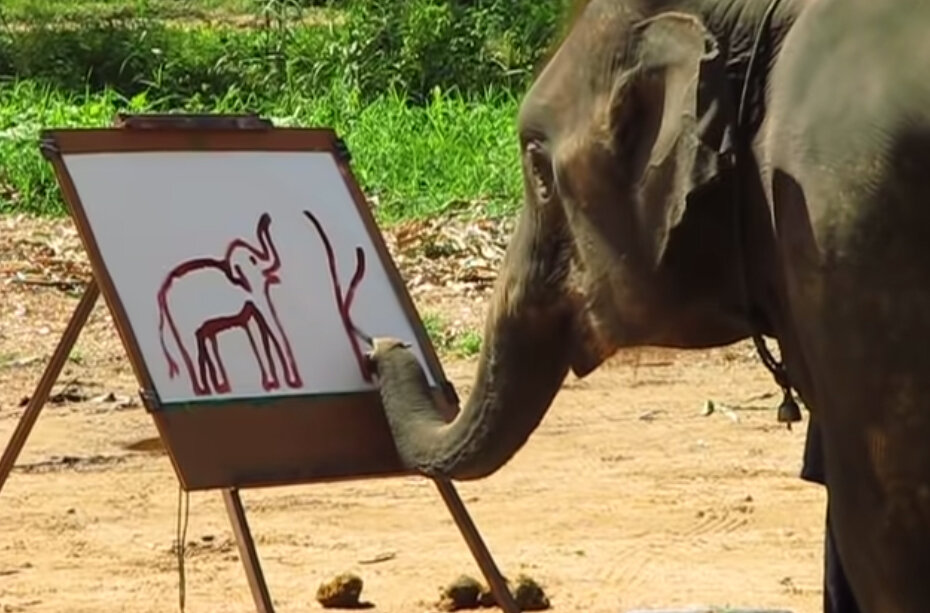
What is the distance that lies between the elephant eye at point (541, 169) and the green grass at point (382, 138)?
6134mm

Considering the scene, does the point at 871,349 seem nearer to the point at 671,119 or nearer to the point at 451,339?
the point at 671,119

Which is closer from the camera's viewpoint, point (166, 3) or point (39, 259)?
point (39, 259)

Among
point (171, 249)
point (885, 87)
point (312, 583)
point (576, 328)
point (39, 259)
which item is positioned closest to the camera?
point (885, 87)

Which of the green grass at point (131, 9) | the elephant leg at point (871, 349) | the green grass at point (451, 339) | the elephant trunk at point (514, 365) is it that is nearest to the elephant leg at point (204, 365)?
the elephant trunk at point (514, 365)

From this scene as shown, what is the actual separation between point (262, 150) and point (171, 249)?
0.97 feet

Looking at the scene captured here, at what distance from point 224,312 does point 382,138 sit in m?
6.77

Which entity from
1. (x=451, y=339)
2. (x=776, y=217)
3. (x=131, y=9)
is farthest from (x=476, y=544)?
(x=131, y=9)

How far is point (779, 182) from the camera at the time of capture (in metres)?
2.68

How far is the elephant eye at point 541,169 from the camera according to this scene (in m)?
3.19

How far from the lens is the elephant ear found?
9.00 feet

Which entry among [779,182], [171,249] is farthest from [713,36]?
[171,249]

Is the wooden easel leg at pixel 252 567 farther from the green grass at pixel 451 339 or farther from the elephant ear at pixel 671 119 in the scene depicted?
the green grass at pixel 451 339

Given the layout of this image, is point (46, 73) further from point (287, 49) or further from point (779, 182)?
point (779, 182)

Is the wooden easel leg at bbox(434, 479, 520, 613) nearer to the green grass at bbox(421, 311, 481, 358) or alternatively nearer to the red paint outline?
the red paint outline
